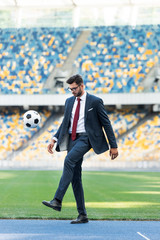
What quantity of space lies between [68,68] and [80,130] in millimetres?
30480

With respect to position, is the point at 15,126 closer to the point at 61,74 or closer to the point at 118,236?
the point at 61,74

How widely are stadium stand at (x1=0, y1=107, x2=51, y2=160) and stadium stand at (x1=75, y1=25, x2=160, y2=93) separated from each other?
182 inches

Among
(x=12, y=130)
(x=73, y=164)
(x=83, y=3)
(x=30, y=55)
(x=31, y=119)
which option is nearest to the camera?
(x=73, y=164)

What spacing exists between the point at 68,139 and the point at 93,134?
0.34 meters

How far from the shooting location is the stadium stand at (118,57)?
1379 inches

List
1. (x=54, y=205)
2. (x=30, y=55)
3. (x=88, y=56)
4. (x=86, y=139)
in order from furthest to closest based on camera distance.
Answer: (x=30, y=55)
(x=88, y=56)
(x=86, y=139)
(x=54, y=205)

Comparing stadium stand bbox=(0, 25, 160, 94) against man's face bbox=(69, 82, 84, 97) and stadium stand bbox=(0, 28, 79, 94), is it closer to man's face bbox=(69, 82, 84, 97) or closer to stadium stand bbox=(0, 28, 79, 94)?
stadium stand bbox=(0, 28, 79, 94)

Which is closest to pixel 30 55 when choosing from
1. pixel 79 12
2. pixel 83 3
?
pixel 79 12

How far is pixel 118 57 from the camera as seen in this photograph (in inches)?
1407

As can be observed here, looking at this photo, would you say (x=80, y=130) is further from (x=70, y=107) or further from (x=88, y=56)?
(x=88, y=56)

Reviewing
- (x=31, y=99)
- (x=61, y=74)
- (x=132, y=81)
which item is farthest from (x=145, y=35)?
(x=31, y=99)

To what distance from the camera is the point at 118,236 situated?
4.96 metres

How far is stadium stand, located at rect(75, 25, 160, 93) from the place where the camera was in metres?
35.0

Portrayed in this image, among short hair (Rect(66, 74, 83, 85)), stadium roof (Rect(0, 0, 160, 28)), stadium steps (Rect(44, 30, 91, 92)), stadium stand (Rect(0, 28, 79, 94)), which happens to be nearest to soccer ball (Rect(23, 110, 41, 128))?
short hair (Rect(66, 74, 83, 85))
